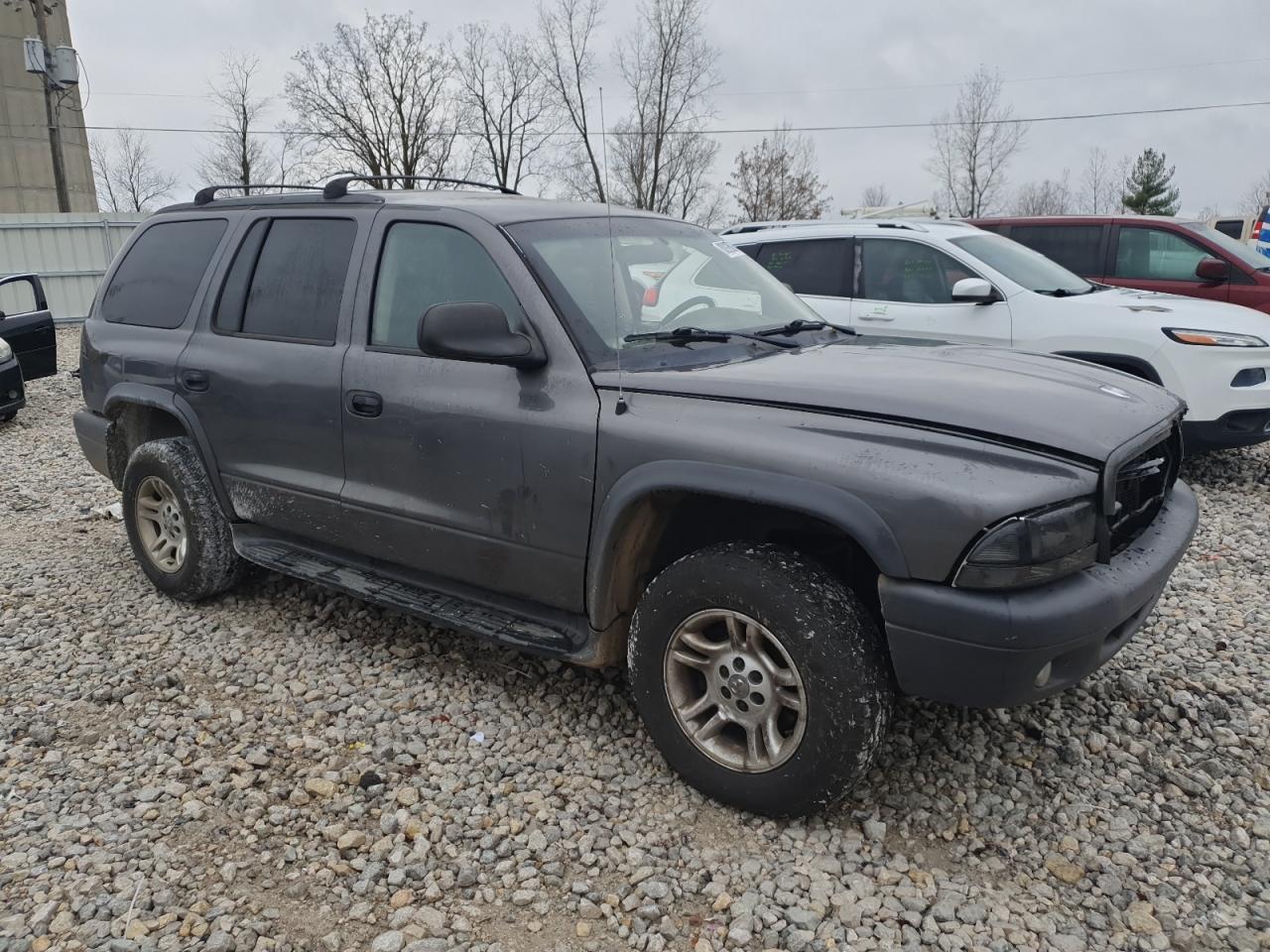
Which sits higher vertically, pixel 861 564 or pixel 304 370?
pixel 304 370

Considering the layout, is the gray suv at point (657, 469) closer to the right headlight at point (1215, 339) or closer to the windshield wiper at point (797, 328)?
the windshield wiper at point (797, 328)

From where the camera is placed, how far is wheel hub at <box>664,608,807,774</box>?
8.98ft

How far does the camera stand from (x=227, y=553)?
175 inches

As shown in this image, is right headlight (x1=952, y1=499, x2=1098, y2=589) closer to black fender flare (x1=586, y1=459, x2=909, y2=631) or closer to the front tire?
black fender flare (x1=586, y1=459, x2=909, y2=631)

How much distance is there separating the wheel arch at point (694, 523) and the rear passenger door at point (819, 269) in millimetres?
4519

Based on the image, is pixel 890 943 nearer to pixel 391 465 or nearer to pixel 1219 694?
pixel 1219 694

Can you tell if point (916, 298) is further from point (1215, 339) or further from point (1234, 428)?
point (1234, 428)

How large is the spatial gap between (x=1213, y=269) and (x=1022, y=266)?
8.97 feet

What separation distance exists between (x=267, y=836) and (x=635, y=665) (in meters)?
1.22

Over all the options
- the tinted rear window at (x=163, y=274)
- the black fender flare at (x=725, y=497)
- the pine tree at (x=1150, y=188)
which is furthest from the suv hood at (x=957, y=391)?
the pine tree at (x=1150, y=188)

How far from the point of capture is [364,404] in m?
3.58

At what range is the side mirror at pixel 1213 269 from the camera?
338 inches

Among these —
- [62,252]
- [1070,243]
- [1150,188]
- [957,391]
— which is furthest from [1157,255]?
[1150,188]

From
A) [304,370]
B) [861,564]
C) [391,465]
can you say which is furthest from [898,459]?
[304,370]
